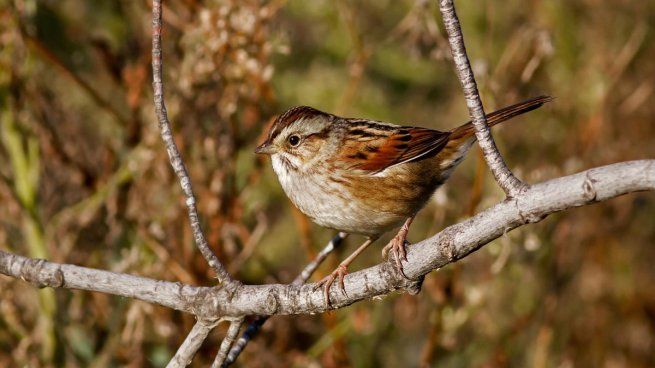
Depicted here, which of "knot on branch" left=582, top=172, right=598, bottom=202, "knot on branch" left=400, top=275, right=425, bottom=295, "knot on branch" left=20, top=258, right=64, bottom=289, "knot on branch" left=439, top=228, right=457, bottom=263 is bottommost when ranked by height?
"knot on branch" left=582, top=172, right=598, bottom=202

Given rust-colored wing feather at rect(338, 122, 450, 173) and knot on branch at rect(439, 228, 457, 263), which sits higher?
rust-colored wing feather at rect(338, 122, 450, 173)

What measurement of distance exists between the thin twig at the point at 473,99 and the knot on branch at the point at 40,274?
4.04 feet

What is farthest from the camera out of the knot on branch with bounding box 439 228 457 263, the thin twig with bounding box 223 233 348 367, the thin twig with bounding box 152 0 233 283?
the thin twig with bounding box 223 233 348 367

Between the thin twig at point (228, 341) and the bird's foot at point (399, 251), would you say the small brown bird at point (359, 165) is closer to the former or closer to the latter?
the bird's foot at point (399, 251)

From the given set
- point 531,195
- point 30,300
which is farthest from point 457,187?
point 531,195

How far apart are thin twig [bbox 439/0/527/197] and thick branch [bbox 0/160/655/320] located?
42 mm

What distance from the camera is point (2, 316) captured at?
413 centimetres

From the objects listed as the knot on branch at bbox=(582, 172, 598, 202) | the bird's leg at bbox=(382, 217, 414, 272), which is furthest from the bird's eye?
the knot on branch at bbox=(582, 172, 598, 202)

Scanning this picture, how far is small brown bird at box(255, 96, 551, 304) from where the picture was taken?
11.1ft

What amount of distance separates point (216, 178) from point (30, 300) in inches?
39.9

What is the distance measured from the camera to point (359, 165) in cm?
356

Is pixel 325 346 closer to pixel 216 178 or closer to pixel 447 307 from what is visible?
pixel 447 307

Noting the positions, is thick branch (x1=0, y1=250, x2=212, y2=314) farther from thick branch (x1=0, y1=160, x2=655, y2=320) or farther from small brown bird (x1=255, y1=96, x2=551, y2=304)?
small brown bird (x1=255, y1=96, x2=551, y2=304)

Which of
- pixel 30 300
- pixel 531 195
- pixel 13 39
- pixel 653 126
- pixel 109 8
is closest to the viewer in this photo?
pixel 531 195
